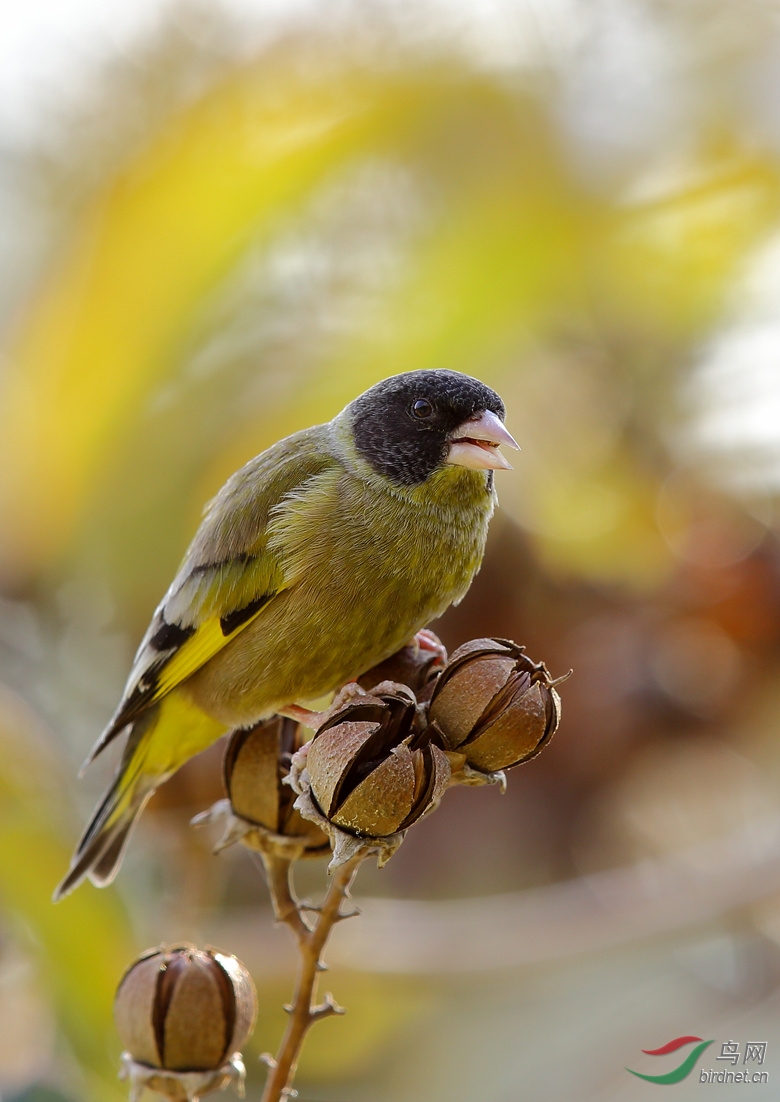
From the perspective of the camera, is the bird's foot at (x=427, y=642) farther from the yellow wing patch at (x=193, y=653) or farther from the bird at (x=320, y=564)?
the yellow wing patch at (x=193, y=653)

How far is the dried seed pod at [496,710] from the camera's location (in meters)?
1.09

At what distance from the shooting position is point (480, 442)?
165 centimetres

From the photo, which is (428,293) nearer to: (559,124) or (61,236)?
(559,124)

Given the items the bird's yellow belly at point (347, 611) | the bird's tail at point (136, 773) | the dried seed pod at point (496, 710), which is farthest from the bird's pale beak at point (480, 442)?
the bird's tail at point (136, 773)

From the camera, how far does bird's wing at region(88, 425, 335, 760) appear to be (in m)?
1.73

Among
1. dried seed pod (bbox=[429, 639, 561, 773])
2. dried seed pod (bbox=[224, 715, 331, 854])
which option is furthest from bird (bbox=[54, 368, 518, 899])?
dried seed pod (bbox=[429, 639, 561, 773])

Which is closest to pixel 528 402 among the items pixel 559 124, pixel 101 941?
pixel 559 124

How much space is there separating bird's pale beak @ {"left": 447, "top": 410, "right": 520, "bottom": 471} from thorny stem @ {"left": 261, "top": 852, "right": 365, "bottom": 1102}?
0.66 m

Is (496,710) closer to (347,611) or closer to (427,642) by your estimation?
(347,611)

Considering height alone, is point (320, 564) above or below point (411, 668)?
above

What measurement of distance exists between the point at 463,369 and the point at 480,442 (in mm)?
1208

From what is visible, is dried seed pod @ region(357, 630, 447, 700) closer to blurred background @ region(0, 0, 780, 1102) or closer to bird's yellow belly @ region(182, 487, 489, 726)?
bird's yellow belly @ region(182, 487, 489, 726)
